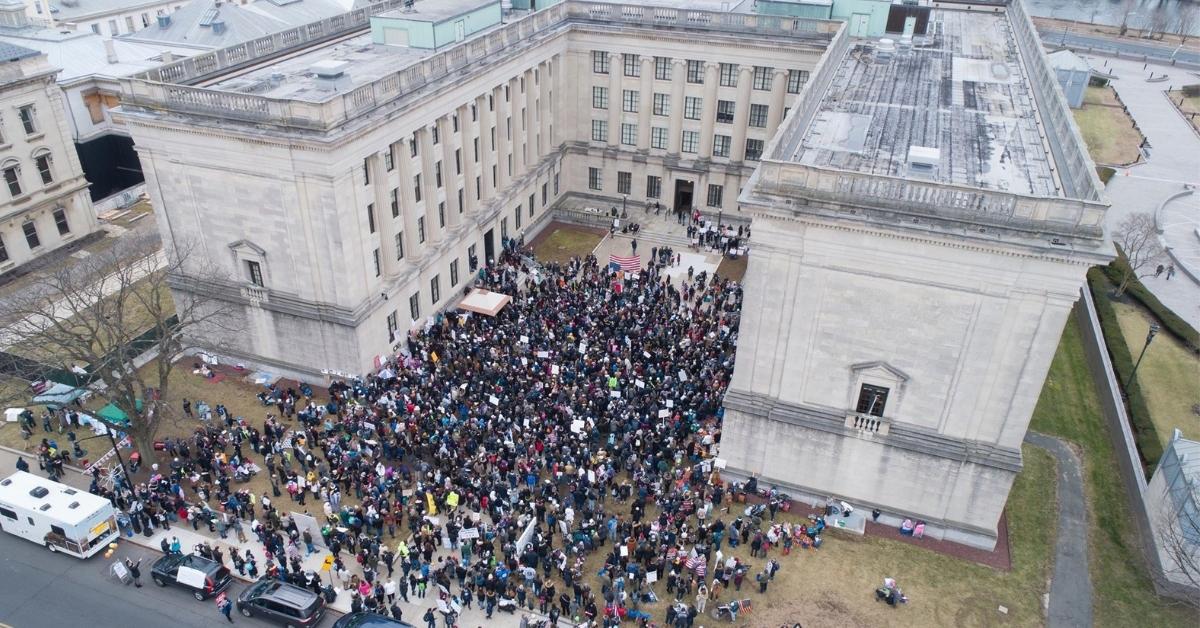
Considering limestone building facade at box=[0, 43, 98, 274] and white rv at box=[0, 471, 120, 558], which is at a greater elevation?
limestone building facade at box=[0, 43, 98, 274]

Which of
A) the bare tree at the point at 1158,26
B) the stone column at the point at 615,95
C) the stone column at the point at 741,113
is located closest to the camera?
the stone column at the point at 741,113

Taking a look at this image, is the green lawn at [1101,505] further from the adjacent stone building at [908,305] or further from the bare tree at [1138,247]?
the bare tree at [1138,247]

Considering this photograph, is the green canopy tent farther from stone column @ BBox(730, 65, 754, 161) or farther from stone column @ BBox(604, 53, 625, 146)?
stone column @ BBox(730, 65, 754, 161)

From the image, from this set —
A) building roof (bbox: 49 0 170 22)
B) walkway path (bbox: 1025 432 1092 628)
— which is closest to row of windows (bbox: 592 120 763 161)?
walkway path (bbox: 1025 432 1092 628)

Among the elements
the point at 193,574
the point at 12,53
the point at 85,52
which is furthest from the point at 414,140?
the point at 85,52

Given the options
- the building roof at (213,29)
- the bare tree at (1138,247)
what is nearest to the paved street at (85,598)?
the building roof at (213,29)

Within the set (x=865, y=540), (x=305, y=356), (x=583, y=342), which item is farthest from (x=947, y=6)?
(x=305, y=356)

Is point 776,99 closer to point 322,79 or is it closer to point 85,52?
point 322,79

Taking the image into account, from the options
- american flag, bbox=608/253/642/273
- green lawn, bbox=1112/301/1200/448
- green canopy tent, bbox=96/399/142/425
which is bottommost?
green lawn, bbox=1112/301/1200/448
